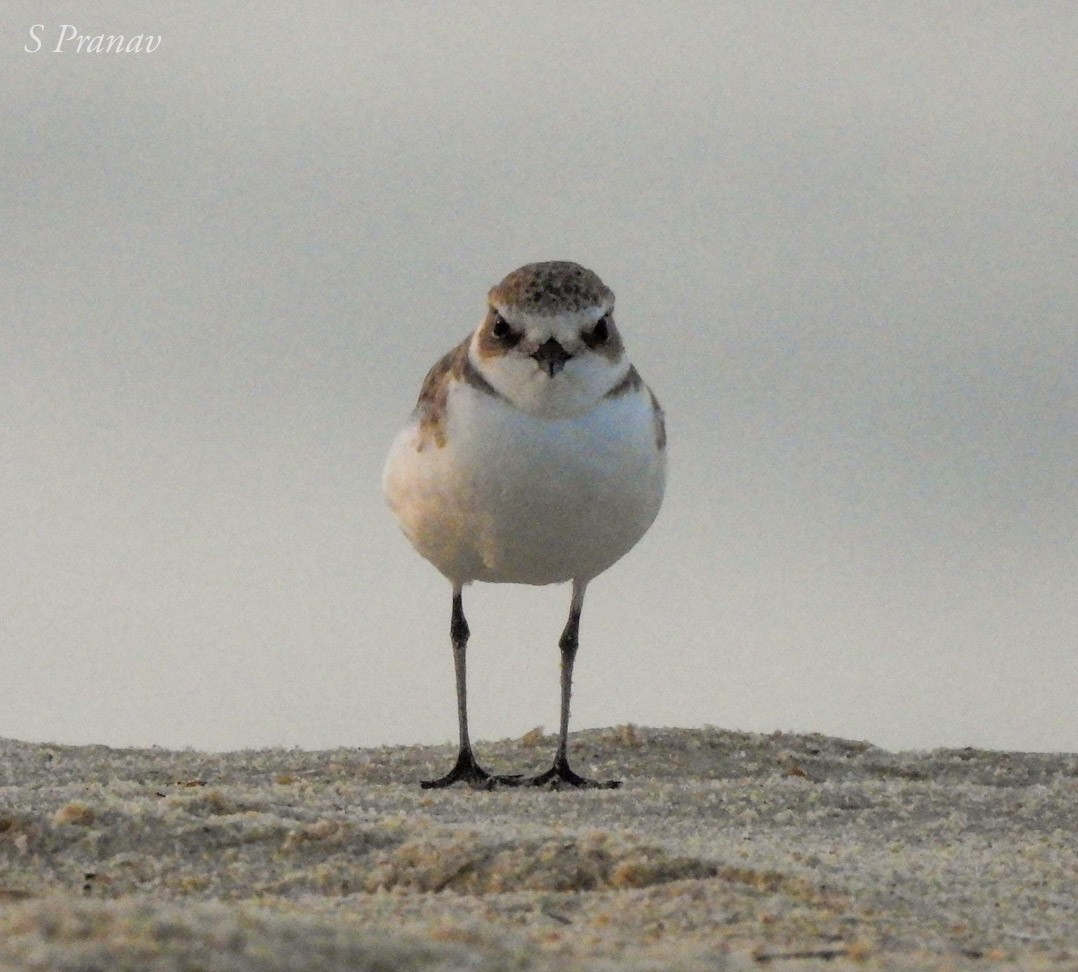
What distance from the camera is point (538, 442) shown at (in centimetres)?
765

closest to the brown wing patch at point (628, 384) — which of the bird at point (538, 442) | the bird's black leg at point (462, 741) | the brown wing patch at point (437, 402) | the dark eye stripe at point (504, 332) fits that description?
the bird at point (538, 442)

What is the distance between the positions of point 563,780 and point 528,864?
302 cm

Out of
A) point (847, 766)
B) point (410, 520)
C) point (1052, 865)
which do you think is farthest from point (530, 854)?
point (847, 766)

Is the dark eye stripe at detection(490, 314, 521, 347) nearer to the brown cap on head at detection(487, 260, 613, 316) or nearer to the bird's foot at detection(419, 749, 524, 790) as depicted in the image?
the brown cap on head at detection(487, 260, 613, 316)

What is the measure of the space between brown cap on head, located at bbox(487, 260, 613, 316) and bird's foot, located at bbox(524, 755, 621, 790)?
2265 mm

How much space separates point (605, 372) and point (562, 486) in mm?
516

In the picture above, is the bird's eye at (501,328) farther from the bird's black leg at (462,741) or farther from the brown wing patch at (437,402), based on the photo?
the bird's black leg at (462,741)

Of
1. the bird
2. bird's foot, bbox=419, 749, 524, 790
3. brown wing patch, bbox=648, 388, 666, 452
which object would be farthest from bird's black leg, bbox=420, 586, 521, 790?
brown wing patch, bbox=648, 388, 666, 452

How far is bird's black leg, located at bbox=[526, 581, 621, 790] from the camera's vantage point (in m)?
8.49

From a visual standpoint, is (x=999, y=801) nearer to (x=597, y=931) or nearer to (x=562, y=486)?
(x=562, y=486)

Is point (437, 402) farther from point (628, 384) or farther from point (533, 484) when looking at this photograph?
point (628, 384)

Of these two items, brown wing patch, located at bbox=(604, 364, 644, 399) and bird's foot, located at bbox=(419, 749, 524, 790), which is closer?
brown wing patch, located at bbox=(604, 364, 644, 399)

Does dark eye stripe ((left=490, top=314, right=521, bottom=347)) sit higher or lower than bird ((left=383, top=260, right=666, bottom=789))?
higher

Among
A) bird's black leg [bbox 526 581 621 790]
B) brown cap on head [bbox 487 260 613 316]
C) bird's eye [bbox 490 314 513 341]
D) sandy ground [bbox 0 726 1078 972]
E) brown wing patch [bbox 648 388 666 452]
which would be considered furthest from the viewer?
bird's black leg [bbox 526 581 621 790]
